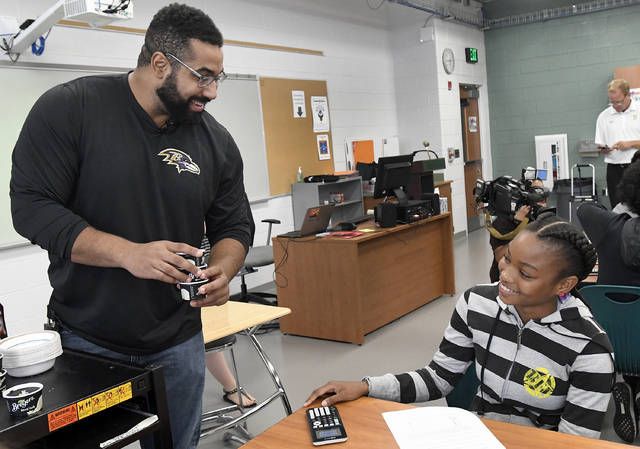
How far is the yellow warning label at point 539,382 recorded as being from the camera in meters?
1.52

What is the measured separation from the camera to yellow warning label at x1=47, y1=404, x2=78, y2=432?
1.21m

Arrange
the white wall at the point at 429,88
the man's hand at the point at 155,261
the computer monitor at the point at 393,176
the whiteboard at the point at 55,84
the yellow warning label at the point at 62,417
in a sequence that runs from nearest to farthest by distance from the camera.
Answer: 1. the yellow warning label at the point at 62,417
2. the man's hand at the point at 155,261
3. the whiteboard at the point at 55,84
4. the computer monitor at the point at 393,176
5. the white wall at the point at 429,88

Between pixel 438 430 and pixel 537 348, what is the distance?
42 centimetres

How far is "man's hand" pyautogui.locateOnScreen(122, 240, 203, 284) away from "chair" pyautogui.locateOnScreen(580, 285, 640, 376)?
1712 mm

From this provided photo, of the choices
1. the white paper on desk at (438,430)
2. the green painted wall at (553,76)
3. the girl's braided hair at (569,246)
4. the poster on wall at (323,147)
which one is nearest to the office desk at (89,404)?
the white paper on desk at (438,430)

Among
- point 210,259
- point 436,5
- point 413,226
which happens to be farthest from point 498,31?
point 210,259

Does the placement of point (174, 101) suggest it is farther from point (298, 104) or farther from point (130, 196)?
point (298, 104)

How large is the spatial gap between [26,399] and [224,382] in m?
2.14

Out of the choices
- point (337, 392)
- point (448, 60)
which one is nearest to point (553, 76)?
point (448, 60)

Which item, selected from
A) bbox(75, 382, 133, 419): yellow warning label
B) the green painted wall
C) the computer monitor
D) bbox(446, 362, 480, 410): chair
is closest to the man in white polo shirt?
the green painted wall

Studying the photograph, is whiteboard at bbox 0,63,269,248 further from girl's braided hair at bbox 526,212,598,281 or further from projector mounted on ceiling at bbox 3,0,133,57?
girl's braided hair at bbox 526,212,598,281

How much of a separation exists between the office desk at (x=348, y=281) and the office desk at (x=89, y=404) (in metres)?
2.72

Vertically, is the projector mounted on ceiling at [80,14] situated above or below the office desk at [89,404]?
above

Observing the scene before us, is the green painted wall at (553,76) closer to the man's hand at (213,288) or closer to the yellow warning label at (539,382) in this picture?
the yellow warning label at (539,382)
